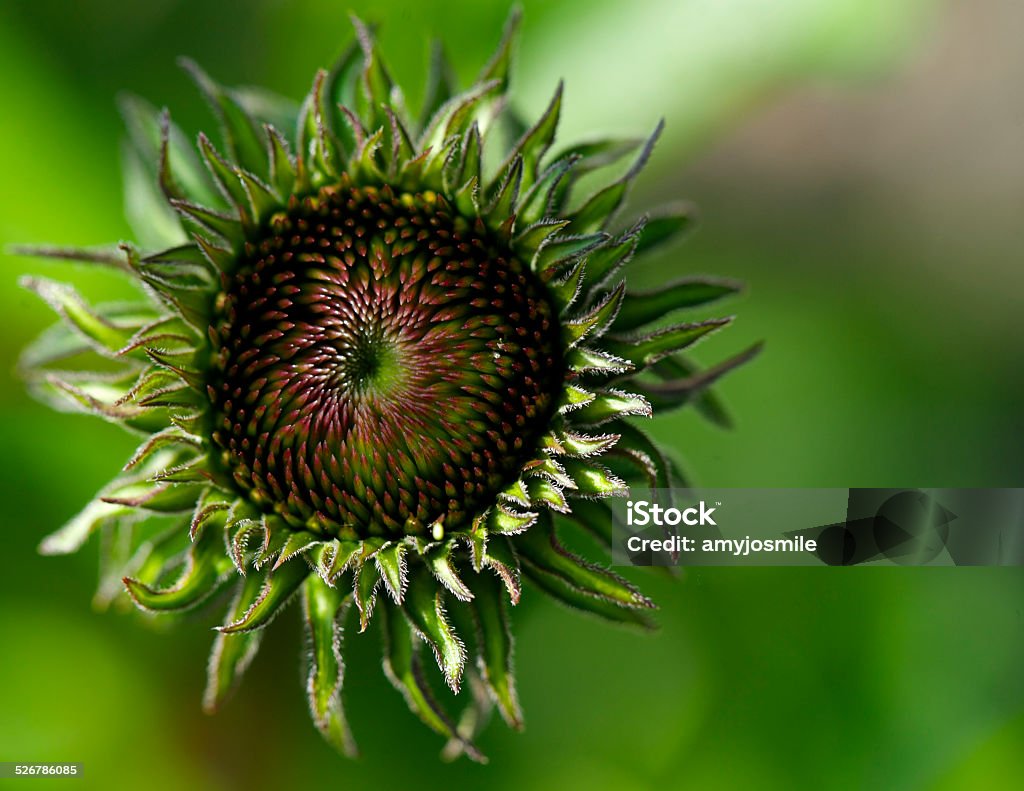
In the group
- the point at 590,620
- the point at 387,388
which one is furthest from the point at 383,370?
the point at 590,620

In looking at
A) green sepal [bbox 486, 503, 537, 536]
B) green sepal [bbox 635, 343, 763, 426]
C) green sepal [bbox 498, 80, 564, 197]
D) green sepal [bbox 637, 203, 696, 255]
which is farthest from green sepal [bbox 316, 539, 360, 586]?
green sepal [bbox 637, 203, 696, 255]

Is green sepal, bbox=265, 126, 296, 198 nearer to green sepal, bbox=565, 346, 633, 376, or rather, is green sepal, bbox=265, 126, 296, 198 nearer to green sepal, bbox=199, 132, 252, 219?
green sepal, bbox=199, 132, 252, 219

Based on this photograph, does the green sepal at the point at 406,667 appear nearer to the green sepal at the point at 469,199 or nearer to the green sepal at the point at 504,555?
the green sepal at the point at 504,555

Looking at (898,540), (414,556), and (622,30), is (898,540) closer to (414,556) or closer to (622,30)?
(414,556)

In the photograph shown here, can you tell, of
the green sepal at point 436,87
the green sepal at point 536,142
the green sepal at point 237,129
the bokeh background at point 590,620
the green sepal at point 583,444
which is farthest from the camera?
the bokeh background at point 590,620

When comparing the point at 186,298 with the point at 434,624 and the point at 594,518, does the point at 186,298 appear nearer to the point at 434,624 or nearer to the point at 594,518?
the point at 434,624

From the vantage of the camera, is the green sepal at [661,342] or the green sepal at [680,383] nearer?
the green sepal at [661,342]

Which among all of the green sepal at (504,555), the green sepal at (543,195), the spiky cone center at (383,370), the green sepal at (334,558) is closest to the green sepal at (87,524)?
the spiky cone center at (383,370)
